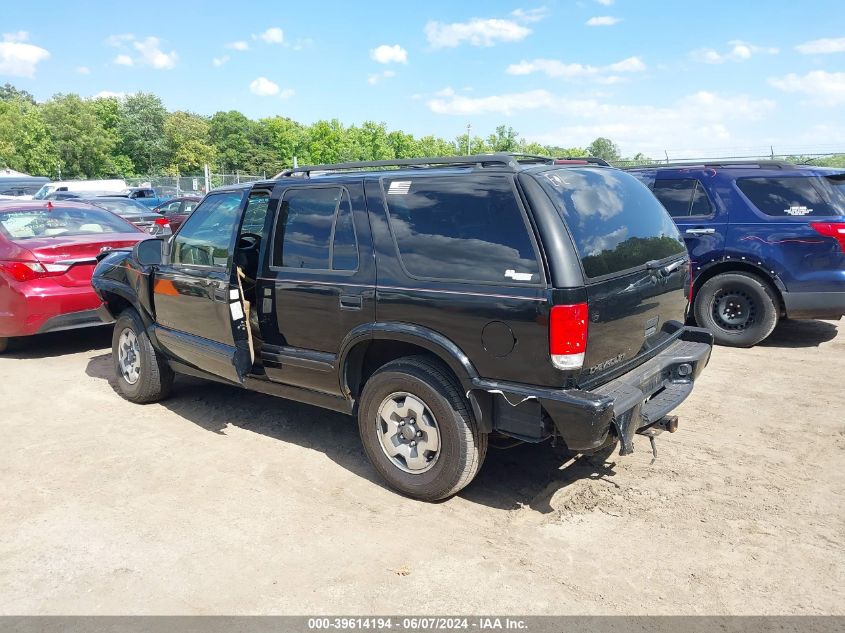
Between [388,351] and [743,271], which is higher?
[743,271]

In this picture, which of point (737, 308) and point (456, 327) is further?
point (737, 308)

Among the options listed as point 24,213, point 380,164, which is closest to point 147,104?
point 24,213

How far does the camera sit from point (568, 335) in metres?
3.25

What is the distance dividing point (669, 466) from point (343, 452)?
2.22m

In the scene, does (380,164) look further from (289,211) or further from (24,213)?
(24,213)

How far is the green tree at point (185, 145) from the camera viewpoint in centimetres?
6938

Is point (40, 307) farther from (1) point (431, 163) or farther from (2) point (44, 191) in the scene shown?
(2) point (44, 191)

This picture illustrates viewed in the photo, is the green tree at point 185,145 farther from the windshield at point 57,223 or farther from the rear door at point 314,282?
the rear door at point 314,282

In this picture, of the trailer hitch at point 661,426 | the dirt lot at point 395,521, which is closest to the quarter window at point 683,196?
the dirt lot at point 395,521

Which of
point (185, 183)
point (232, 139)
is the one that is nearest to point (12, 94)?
point (232, 139)

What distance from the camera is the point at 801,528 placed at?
3512 millimetres

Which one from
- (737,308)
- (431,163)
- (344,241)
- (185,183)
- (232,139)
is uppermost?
(232,139)

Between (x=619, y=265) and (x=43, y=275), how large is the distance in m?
6.12

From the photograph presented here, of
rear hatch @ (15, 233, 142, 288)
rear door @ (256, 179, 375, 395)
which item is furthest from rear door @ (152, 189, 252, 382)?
rear hatch @ (15, 233, 142, 288)
